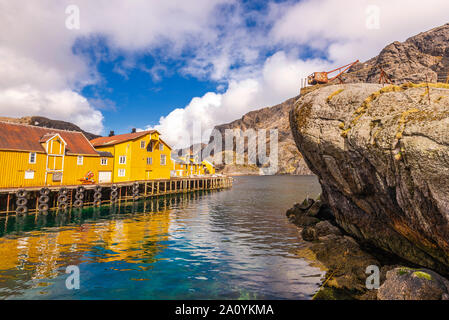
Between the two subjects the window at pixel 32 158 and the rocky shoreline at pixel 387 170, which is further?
the window at pixel 32 158

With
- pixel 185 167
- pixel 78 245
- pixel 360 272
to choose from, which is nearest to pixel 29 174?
pixel 78 245

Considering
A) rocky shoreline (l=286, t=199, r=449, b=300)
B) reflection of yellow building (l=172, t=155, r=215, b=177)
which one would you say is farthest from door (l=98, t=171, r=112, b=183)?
rocky shoreline (l=286, t=199, r=449, b=300)

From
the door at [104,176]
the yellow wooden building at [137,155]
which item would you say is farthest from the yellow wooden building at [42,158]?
the yellow wooden building at [137,155]

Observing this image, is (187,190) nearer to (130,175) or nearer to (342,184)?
(130,175)

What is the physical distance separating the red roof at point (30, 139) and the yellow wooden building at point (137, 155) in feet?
15.1

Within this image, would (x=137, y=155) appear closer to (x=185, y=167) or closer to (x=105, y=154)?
(x=105, y=154)

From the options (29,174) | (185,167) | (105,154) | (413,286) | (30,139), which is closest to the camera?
(413,286)

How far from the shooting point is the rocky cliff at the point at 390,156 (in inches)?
362

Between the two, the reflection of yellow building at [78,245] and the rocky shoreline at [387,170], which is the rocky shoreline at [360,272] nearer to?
the rocky shoreline at [387,170]

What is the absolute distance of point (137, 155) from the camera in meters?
46.1

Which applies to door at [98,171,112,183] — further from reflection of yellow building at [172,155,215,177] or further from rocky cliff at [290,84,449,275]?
rocky cliff at [290,84,449,275]

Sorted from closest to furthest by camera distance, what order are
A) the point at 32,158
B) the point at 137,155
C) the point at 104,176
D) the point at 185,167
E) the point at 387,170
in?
the point at 387,170, the point at 32,158, the point at 104,176, the point at 137,155, the point at 185,167

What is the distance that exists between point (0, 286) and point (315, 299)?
14.2 m

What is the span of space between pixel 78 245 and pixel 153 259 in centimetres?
665
